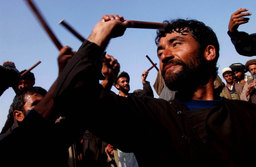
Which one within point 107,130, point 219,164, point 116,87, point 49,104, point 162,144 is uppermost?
point 116,87

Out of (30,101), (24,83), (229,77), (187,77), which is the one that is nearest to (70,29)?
(187,77)

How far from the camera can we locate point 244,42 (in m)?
3.28

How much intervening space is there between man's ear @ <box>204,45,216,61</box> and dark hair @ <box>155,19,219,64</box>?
0.13 feet

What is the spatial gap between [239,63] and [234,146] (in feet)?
20.5

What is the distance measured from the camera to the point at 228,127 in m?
1.67

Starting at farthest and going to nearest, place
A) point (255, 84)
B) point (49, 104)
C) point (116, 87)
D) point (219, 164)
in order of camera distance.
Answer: point (116, 87) < point (255, 84) < point (49, 104) < point (219, 164)

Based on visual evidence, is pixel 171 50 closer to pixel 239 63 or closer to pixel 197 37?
pixel 197 37

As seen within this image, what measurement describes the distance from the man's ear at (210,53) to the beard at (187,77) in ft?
0.38

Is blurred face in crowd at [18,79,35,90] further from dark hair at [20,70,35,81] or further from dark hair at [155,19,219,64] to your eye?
dark hair at [155,19,219,64]

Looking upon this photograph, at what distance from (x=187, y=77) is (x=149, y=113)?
55 centimetres

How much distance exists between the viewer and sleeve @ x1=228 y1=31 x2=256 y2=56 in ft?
10.6

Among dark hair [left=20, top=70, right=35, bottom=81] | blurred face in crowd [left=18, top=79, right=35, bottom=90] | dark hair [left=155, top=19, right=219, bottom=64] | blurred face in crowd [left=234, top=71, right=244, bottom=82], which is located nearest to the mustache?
dark hair [left=155, top=19, right=219, bottom=64]

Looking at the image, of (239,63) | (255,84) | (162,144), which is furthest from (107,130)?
(239,63)

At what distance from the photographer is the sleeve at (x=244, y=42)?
128 inches
